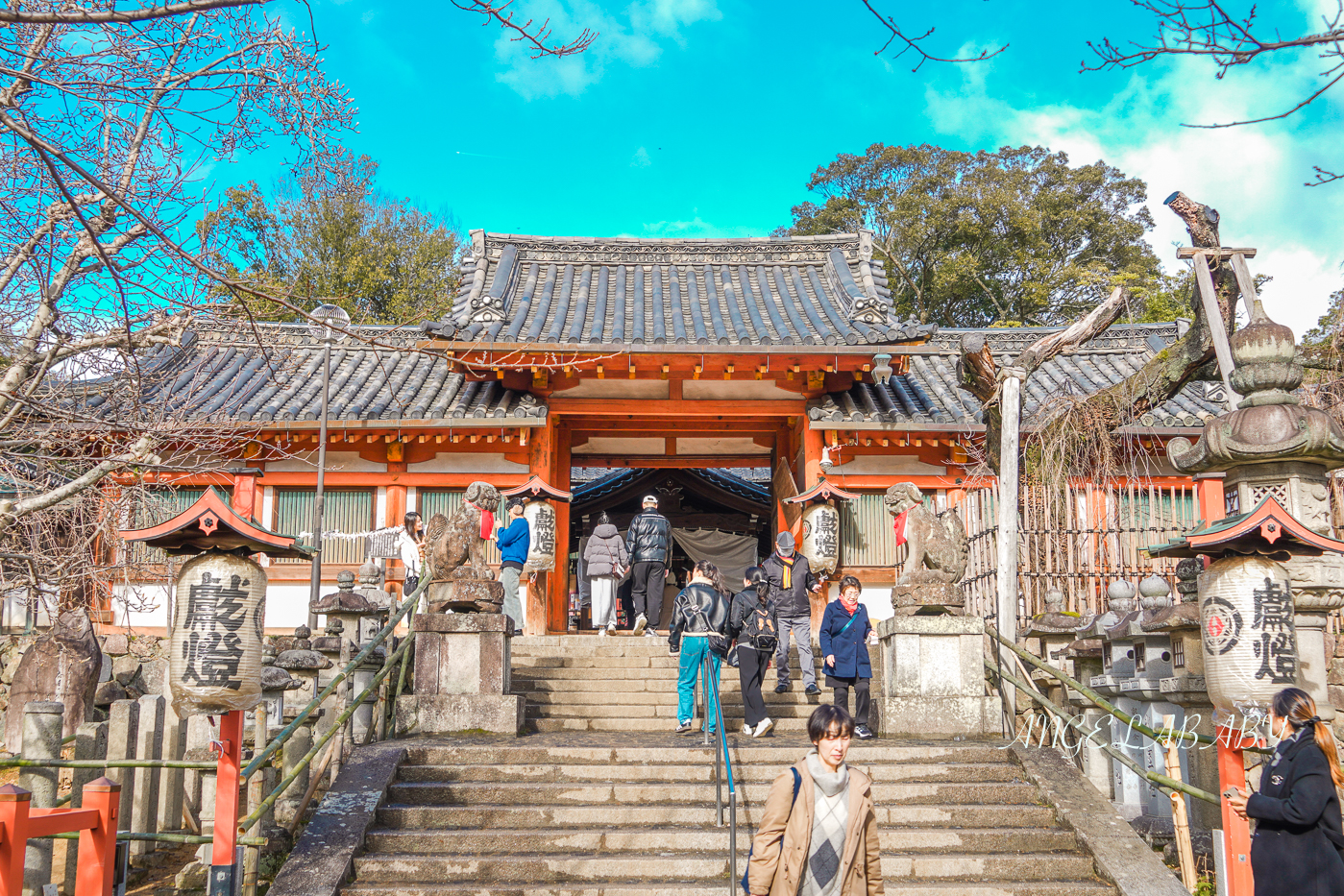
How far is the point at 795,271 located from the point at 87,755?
14.3 metres

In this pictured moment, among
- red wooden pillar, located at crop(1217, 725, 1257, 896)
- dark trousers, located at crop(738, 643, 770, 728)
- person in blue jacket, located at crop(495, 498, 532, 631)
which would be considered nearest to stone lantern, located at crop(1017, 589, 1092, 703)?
dark trousers, located at crop(738, 643, 770, 728)

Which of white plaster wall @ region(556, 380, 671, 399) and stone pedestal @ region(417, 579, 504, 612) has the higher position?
white plaster wall @ region(556, 380, 671, 399)

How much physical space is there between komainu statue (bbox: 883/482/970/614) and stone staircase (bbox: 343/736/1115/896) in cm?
123

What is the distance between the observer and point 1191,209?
877 centimetres

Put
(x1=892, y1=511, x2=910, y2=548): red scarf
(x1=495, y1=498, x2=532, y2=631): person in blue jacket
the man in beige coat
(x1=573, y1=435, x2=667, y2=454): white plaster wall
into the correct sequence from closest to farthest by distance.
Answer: the man in beige coat → (x1=892, y1=511, x2=910, y2=548): red scarf → (x1=495, y1=498, x2=532, y2=631): person in blue jacket → (x1=573, y1=435, x2=667, y2=454): white plaster wall

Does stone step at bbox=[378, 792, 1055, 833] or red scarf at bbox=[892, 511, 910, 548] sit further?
red scarf at bbox=[892, 511, 910, 548]

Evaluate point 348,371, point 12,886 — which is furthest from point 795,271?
point 12,886

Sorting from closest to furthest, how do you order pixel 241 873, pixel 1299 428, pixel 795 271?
pixel 241 873, pixel 1299 428, pixel 795 271

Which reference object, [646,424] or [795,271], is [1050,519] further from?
[795,271]

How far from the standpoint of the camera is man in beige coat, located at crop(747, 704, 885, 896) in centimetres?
411

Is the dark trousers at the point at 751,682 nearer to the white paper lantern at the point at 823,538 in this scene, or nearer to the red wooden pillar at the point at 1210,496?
the white paper lantern at the point at 823,538

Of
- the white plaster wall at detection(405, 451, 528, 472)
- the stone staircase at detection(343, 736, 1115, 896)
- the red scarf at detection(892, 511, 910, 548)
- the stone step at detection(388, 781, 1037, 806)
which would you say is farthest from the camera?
the white plaster wall at detection(405, 451, 528, 472)

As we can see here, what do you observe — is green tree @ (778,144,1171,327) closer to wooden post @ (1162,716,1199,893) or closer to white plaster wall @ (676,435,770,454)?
white plaster wall @ (676,435,770,454)

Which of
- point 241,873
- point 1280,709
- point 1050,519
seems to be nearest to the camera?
point 1280,709
